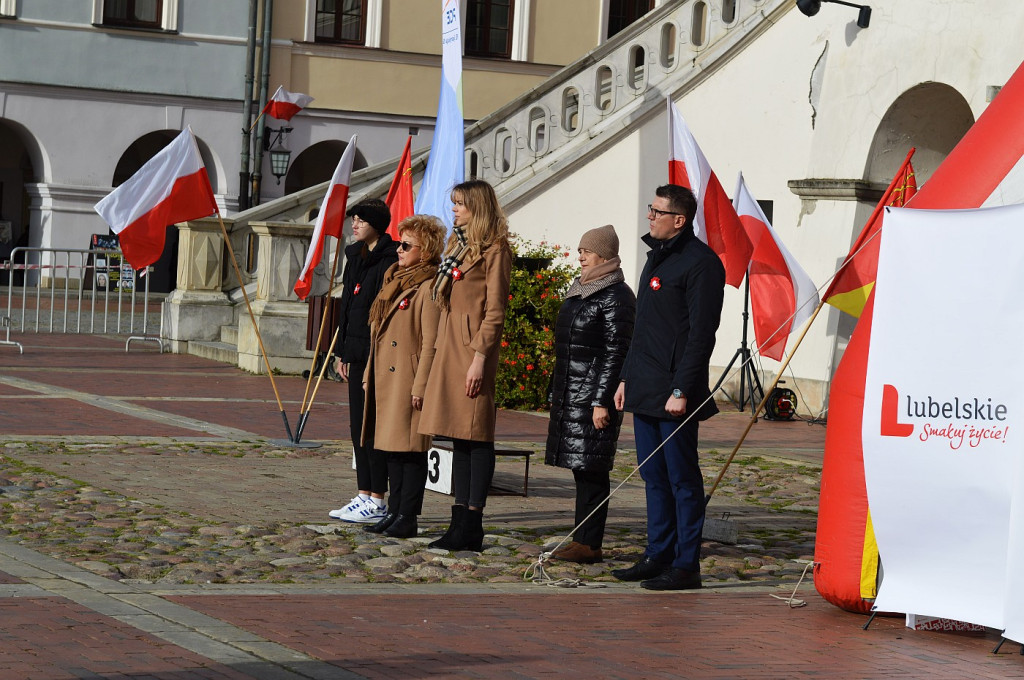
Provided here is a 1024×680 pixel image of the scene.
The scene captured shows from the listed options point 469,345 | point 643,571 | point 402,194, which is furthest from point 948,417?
point 402,194

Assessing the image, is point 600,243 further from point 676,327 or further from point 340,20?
point 340,20

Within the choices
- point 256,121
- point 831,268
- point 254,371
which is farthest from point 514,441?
point 256,121

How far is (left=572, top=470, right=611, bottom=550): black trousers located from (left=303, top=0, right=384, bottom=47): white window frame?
80.1 feet

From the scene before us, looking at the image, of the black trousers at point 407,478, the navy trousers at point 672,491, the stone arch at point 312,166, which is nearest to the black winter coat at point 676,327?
the navy trousers at point 672,491

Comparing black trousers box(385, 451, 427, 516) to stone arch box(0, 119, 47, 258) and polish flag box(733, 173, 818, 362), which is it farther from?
stone arch box(0, 119, 47, 258)

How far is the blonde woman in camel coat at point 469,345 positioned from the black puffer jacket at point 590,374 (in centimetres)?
35

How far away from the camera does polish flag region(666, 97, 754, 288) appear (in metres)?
9.37

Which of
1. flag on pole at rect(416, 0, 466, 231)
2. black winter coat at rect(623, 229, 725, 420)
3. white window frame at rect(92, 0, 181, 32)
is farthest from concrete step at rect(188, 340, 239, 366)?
white window frame at rect(92, 0, 181, 32)

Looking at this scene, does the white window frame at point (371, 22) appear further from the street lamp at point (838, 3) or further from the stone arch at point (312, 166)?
the street lamp at point (838, 3)

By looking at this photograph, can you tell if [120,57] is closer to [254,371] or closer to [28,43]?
[28,43]

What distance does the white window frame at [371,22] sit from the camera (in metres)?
31.0

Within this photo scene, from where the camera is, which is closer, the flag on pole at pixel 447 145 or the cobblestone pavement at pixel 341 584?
the cobblestone pavement at pixel 341 584

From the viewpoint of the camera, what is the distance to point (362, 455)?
28.6 ft

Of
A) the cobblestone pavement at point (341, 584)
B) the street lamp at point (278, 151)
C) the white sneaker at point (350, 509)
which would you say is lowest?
the cobblestone pavement at point (341, 584)
